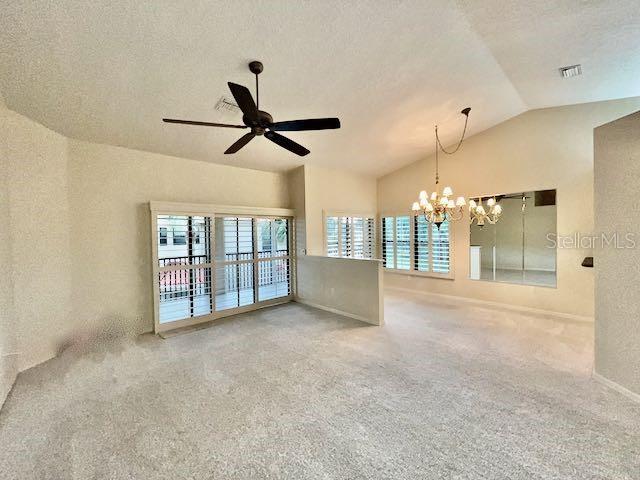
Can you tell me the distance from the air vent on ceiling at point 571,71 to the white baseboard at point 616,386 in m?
3.56

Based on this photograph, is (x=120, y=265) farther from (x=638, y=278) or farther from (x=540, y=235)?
(x=540, y=235)

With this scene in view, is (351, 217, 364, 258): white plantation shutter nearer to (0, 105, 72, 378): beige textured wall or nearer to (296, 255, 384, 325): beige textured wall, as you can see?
(296, 255, 384, 325): beige textured wall

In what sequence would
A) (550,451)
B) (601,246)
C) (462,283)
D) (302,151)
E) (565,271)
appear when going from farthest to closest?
(462,283), (565,271), (302,151), (601,246), (550,451)

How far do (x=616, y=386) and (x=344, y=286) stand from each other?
3.39 m

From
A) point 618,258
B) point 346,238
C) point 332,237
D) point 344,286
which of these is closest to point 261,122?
point 344,286

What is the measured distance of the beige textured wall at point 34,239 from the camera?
9.60ft

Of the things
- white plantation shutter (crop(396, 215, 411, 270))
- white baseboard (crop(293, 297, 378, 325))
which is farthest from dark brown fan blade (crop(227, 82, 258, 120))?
white plantation shutter (crop(396, 215, 411, 270))

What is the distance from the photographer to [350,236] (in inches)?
258

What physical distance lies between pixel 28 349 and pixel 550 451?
5048mm

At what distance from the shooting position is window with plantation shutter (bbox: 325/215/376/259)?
6186mm

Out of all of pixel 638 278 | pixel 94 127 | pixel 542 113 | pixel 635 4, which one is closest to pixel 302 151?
pixel 94 127

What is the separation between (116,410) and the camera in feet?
7.70

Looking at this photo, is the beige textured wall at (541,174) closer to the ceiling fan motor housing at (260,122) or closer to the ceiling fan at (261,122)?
the ceiling fan at (261,122)

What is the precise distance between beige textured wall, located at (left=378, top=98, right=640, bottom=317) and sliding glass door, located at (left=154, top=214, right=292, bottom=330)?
11.8 ft
